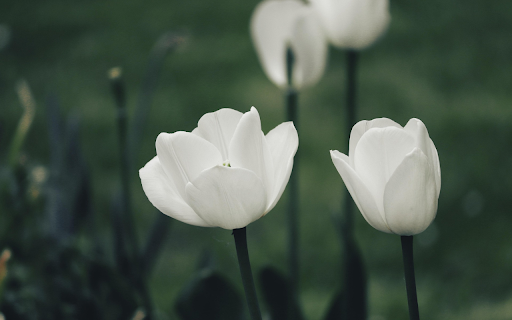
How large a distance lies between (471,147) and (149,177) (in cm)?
176

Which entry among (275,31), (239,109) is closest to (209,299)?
(275,31)

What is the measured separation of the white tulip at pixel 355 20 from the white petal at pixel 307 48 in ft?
0.08

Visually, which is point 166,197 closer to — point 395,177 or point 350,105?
point 395,177

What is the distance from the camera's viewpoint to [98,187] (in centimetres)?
192

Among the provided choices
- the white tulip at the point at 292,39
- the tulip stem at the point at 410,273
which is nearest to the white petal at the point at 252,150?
the tulip stem at the point at 410,273

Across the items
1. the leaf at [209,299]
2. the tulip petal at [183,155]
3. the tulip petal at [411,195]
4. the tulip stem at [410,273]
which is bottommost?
the leaf at [209,299]

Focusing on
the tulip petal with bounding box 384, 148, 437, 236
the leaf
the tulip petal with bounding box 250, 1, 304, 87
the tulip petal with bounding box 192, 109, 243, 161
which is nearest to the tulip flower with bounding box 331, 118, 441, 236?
the tulip petal with bounding box 384, 148, 437, 236

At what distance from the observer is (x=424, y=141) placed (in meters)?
0.41

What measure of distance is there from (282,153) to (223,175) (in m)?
0.07

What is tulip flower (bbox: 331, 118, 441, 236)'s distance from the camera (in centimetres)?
40

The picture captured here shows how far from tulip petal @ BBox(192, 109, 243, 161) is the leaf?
0.26 meters

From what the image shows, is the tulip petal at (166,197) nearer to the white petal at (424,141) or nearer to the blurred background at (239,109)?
the white petal at (424,141)

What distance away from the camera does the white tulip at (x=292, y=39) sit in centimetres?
83

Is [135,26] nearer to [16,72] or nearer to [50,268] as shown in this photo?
[16,72]
